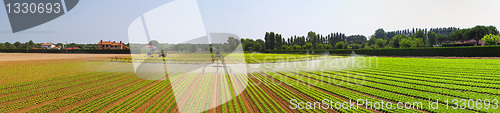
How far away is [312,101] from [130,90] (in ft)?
31.2

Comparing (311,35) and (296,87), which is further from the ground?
(311,35)

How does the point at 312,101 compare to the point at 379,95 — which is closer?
the point at 312,101

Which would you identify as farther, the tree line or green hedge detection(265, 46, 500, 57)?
the tree line

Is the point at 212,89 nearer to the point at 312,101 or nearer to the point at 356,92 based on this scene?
the point at 312,101

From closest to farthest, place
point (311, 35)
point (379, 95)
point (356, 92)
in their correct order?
point (379, 95) < point (356, 92) < point (311, 35)

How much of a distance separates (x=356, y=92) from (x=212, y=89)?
7.36 m

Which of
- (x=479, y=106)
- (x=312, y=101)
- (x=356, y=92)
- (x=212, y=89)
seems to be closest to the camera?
(x=479, y=106)

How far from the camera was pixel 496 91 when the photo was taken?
861 centimetres

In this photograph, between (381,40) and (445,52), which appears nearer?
(445,52)

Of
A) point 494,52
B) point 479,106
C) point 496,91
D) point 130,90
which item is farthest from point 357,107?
point 494,52

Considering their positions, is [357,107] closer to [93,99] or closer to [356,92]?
[356,92]

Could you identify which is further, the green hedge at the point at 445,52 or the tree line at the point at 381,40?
the tree line at the point at 381,40

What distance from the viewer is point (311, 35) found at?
11312cm

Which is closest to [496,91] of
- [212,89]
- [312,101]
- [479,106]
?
[479,106]
